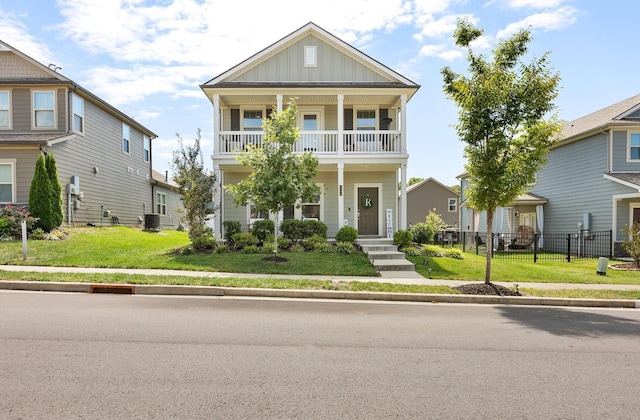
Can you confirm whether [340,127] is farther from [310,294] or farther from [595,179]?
[595,179]

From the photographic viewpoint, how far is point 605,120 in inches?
749

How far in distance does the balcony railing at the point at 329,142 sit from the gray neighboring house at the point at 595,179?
598 centimetres

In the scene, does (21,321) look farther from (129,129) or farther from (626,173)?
(626,173)

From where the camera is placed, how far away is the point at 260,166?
12188 millimetres

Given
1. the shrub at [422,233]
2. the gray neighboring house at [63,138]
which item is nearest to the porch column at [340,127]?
the shrub at [422,233]

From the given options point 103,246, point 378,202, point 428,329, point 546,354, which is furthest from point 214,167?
point 546,354

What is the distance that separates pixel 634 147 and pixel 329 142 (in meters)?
14.3

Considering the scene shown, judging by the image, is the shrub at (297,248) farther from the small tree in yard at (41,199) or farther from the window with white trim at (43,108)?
the window with white trim at (43,108)

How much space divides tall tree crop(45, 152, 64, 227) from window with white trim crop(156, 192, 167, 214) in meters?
11.9

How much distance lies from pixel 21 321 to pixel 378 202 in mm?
13792

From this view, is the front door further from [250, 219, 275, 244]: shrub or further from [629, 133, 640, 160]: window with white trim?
[629, 133, 640, 160]: window with white trim

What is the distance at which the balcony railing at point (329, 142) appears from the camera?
51.9 feet

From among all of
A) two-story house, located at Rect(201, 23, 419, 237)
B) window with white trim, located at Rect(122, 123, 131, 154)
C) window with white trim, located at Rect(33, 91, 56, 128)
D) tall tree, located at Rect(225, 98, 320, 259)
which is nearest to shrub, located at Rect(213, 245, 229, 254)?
two-story house, located at Rect(201, 23, 419, 237)

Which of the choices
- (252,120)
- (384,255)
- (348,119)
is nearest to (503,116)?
(384,255)
